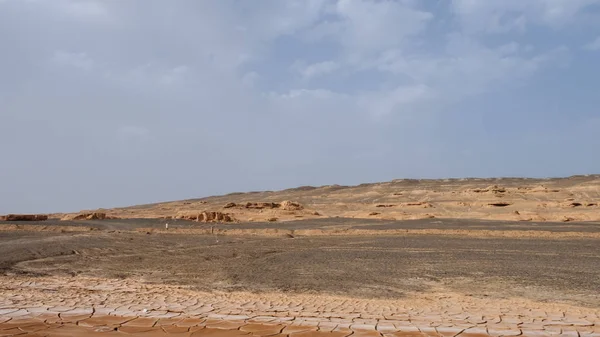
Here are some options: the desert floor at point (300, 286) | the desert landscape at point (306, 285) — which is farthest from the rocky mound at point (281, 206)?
the desert floor at point (300, 286)

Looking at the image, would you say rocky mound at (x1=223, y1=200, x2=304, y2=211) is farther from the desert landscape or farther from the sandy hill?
the desert landscape

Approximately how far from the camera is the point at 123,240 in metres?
26.0

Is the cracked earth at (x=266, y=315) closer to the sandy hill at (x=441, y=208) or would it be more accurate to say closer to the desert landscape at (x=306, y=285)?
the desert landscape at (x=306, y=285)

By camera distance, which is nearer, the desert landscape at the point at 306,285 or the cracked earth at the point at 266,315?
the cracked earth at the point at 266,315

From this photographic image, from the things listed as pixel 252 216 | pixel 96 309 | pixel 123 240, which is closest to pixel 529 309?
pixel 96 309

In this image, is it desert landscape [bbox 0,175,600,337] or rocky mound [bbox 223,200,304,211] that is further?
rocky mound [bbox 223,200,304,211]

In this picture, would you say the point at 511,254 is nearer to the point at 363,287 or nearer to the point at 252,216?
the point at 363,287

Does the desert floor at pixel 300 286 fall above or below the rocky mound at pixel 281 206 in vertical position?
below

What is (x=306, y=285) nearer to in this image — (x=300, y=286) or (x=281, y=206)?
(x=300, y=286)

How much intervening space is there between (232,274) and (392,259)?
627cm

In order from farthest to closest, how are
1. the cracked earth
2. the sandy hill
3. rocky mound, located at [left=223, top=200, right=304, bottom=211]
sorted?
rocky mound, located at [left=223, top=200, right=304, bottom=211], the sandy hill, the cracked earth

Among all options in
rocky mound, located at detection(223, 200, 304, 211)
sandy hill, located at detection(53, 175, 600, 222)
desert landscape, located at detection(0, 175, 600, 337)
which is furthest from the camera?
rocky mound, located at detection(223, 200, 304, 211)

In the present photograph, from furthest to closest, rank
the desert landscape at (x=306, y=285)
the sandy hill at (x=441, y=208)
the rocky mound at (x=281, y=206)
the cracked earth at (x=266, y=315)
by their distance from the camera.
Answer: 1. the rocky mound at (x=281, y=206)
2. the sandy hill at (x=441, y=208)
3. the desert landscape at (x=306, y=285)
4. the cracked earth at (x=266, y=315)

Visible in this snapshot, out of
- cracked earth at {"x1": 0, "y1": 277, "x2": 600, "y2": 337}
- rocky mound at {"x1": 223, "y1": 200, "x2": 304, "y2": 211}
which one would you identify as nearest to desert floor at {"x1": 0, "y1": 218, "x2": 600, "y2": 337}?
cracked earth at {"x1": 0, "y1": 277, "x2": 600, "y2": 337}
